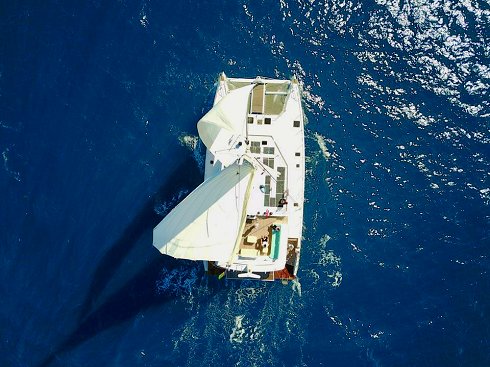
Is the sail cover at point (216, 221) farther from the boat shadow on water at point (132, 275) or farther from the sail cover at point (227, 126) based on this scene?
the boat shadow on water at point (132, 275)

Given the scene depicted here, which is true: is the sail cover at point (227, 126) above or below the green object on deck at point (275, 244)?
above

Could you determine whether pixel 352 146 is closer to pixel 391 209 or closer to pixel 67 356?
pixel 391 209

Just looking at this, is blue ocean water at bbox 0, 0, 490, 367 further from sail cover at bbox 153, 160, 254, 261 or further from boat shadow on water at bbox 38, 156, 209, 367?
sail cover at bbox 153, 160, 254, 261

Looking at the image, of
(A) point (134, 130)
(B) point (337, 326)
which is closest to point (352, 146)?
(B) point (337, 326)

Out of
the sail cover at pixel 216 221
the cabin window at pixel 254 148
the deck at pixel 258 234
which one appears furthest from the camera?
the cabin window at pixel 254 148

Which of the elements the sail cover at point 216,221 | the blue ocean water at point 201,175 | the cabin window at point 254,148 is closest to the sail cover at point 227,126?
the cabin window at point 254,148

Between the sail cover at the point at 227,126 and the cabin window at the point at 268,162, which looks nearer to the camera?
the sail cover at the point at 227,126

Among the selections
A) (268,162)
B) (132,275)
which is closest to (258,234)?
(268,162)
